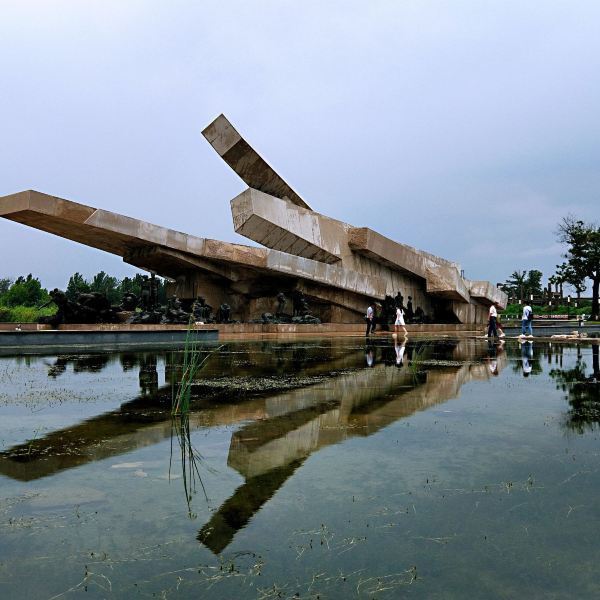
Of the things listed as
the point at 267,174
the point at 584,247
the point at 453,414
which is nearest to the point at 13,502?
the point at 453,414

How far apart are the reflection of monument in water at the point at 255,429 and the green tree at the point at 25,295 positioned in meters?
51.6

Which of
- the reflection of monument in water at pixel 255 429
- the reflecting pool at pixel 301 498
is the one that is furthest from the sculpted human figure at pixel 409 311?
the reflecting pool at pixel 301 498

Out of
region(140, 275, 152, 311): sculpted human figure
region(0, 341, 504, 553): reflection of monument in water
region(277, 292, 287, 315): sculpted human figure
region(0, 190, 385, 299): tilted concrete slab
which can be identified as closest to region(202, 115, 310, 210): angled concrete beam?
region(0, 190, 385, 299): tilted concrete slab

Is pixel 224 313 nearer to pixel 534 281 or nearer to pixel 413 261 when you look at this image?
pixel 413 261

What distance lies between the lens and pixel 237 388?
5957 millimetres

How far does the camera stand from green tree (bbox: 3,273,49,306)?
51.9 metres

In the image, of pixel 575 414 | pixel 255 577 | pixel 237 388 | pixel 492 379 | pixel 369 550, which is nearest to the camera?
pixel 255 577

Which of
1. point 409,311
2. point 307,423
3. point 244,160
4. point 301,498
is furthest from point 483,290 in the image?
point 301,498

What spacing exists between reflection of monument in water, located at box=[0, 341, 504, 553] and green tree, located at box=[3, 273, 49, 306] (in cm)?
5161

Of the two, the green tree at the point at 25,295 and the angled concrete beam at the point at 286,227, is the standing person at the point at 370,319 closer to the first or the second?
the angled concrete beam at the point at 286,227

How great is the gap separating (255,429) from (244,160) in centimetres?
1843

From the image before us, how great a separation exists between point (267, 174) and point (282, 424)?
19.0m

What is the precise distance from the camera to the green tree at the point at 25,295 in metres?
51.9

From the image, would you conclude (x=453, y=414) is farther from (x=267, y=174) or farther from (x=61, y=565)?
(x=267, y=174)
